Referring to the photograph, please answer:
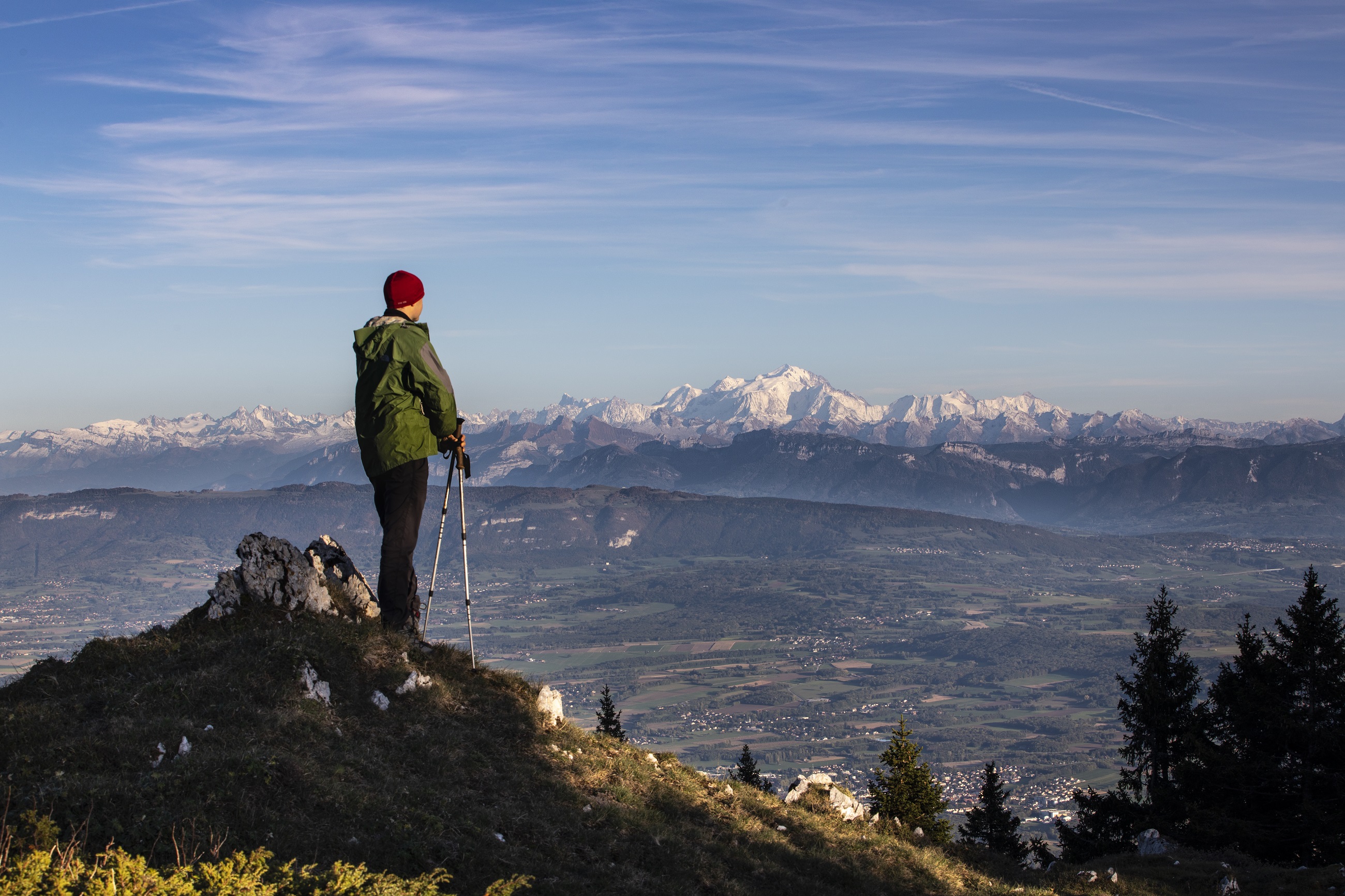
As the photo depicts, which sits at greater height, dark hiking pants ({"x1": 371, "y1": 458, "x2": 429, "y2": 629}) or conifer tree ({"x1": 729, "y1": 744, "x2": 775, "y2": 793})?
dark hiking pants ({"x1": 371, "y1": 458, "x2": 429, "y2": 629})

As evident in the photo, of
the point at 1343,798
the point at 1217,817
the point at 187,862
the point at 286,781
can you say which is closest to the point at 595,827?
the point at 286,781

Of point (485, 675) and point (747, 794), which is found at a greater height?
point (485, 675)

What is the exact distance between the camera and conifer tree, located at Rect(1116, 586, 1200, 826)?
27812 mm

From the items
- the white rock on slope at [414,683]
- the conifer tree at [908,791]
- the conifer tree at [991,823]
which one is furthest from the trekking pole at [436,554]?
the conifer tree at [991,823]

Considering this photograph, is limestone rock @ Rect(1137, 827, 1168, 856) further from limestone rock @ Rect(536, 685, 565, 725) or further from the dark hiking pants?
the dark hiking pants

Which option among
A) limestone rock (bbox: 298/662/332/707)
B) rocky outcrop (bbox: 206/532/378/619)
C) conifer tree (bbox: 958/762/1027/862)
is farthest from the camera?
Result: conifer tree (bbox: 958/762/1027/862)

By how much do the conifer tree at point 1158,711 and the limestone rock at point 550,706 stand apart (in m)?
21.0

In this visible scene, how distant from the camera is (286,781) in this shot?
9.72 m

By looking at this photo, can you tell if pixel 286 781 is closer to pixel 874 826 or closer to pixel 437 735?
pixel 437 735

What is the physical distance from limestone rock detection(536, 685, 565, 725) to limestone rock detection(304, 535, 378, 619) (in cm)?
338

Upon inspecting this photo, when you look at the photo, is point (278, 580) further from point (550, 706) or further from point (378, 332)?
point (550, 706)

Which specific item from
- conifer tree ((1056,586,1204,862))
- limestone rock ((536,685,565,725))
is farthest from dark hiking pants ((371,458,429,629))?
conifer tree ((1056,586,1204,862))

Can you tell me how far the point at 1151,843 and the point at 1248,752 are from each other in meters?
6.77

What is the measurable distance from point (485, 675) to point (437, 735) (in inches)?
103
